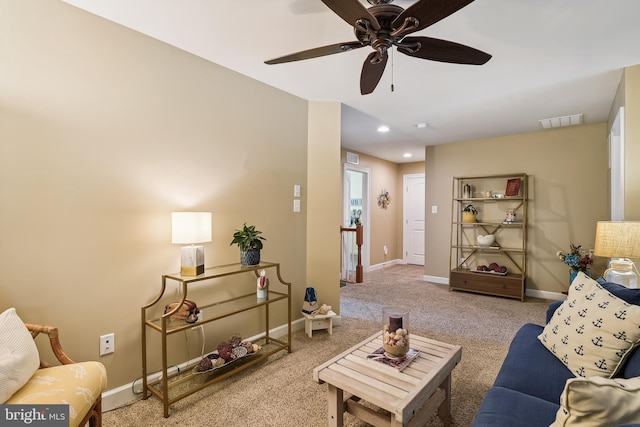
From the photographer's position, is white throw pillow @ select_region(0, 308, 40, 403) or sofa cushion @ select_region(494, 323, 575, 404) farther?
sofa cushion @ select_region(494, 323, 575, 404)

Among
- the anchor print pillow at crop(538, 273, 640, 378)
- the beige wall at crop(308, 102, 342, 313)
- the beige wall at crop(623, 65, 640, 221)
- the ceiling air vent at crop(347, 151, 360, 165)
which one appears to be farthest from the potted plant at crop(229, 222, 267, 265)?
the ceiling air vent at crop(347, 151, 360, 165)

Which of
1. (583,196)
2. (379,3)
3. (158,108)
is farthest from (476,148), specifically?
(158,108)

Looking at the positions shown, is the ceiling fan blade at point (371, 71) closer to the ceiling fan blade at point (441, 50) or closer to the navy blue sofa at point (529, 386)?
the ceiling fan blade at point (441, 50)

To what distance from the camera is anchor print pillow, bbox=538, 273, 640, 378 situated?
4.40 ft

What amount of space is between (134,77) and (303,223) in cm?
192

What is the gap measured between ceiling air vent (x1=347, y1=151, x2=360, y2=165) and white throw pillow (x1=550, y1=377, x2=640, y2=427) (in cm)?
520

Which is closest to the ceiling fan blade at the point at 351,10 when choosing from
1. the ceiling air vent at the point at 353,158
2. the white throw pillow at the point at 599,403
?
the white throw pillow at the point at 599,403

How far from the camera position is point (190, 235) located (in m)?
2.13

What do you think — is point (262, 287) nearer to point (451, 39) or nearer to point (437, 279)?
point (451, 39)

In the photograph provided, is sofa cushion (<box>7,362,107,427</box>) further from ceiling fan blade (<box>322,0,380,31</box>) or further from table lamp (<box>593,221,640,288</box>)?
table lamp (<box>593,221,640,288</box>)

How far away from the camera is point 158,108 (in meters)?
2.23

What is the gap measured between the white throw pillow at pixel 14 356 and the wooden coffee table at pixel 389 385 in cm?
122

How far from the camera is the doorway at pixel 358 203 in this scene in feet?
20.8

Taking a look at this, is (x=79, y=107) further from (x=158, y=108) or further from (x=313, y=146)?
(x=313, y=146)
